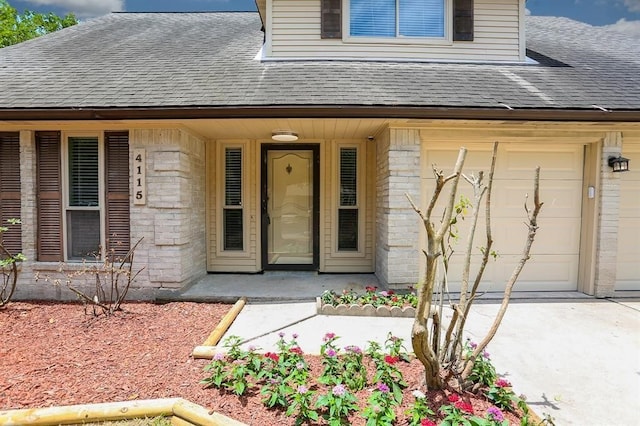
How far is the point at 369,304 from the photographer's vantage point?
4.18 m

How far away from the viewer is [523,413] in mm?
2309

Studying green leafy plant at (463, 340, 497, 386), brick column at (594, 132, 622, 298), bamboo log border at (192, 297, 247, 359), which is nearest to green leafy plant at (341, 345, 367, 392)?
green leafy plant at (463, 340, 497, 386)

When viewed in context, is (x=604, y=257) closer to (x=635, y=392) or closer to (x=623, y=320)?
(x=623, y=320)

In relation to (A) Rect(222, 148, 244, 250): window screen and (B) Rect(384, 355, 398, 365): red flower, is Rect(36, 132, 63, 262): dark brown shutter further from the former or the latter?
(B) Rect(384, 355, 398, 365): red flower

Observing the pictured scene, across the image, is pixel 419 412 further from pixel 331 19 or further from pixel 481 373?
pixel 331 19

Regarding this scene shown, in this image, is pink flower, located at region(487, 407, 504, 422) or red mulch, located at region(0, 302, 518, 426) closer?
pink flower, located at region(487, 407, 504, 422)

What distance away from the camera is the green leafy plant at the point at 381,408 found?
209 centimetres

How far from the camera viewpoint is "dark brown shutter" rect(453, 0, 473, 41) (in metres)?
5.87

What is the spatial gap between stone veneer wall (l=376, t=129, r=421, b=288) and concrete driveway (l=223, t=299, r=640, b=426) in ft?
2.95

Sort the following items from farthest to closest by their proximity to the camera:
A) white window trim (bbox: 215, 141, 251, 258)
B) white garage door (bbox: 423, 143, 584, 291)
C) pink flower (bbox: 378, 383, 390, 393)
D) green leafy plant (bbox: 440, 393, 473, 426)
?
white window trim (bbox: 215, 141, 251, 258) → white garage door (bbox: 423, 143, 584, 291) → pink flower (bbox: 378, 383, 390, 393) → green leafy plant (bbox: 440, 393, 473, 426)

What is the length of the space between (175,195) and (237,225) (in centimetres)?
154

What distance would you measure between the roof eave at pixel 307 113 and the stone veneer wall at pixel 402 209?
413 mm

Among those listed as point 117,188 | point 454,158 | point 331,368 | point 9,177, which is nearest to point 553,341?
point 331,368

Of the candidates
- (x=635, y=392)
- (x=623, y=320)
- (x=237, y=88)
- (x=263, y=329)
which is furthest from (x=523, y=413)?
(x=237, y=88)
